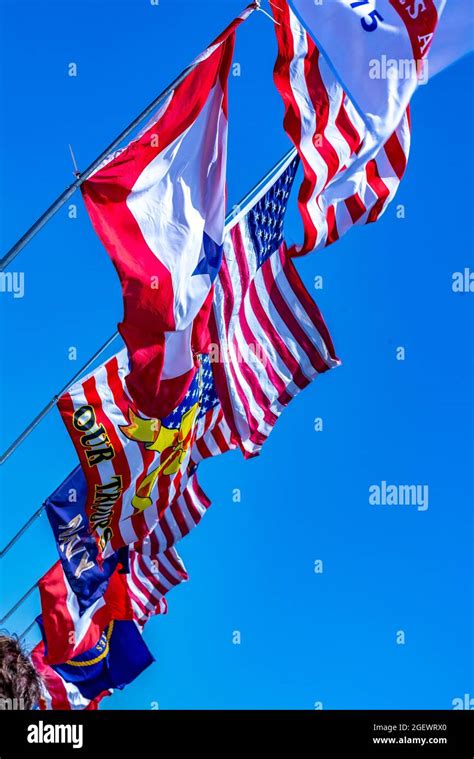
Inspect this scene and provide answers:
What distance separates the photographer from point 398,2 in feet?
37.7

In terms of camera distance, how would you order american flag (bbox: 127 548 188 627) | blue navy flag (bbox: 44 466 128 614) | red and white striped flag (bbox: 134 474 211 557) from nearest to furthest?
1. blue navy flag (bbox: 44 466 128 614)
2. red and white striped flag (bbox: 134 474 211 557)
3. american flag (bbox: 127 548 188 627)

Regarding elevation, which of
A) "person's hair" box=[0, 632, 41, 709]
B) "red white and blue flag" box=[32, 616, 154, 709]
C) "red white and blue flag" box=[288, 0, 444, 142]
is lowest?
"person's hair" box=[0, 632, 41, 709]

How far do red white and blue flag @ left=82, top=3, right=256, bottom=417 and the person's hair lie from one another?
2699 millimetres

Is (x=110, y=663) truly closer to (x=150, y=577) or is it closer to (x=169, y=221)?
(x=150, y=577)

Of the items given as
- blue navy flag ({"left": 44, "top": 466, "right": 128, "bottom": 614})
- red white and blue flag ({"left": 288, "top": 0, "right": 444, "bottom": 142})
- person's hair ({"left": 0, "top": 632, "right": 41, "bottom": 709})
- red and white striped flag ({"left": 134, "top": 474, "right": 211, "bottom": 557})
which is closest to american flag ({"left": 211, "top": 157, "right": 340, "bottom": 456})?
red white and blue flag ({"left": 288, "top": 0, "right": 444, "bottom": 142})

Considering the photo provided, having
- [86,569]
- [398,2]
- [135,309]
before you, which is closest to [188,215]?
[135,309]

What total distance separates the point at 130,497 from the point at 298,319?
3113 mm

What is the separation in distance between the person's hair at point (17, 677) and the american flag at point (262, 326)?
482 cm

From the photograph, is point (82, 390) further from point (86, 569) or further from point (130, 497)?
point (86, 569)

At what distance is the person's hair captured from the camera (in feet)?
27.5

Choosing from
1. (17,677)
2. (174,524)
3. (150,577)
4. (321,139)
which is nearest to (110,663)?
(150,577)

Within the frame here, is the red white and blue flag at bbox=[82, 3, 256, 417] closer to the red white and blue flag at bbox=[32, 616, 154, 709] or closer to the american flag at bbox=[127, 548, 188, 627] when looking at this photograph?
the american flag at bbox=[127, 548, 188, 627]

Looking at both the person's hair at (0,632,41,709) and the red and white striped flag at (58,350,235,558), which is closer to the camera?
the person's hair at (0,632,41,709)

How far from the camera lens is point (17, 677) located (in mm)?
8633
